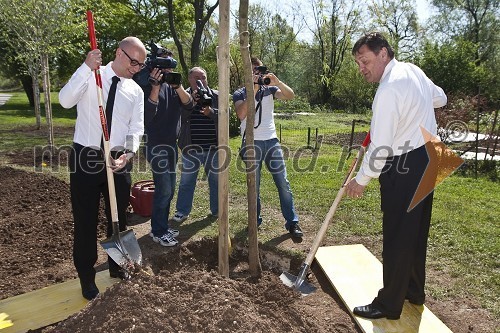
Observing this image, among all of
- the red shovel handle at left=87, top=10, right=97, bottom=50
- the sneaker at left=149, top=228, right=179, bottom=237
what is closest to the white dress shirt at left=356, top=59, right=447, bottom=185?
the red shovel handle at left=87, top=10, right=97, bottom=50

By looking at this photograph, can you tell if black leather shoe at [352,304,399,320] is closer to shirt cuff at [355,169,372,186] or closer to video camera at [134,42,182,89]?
shirt cuff at [355,169,372,186]

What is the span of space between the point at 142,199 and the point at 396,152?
3591mm

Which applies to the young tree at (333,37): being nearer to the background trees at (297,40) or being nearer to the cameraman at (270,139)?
the background trees at (297,40)

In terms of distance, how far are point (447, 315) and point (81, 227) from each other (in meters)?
3.02

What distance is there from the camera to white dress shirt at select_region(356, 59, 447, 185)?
2814 millimetres

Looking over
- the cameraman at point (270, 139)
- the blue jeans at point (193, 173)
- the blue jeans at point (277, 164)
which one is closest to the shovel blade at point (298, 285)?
the cameraman at point (270, 139)

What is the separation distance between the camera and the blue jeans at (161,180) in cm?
468

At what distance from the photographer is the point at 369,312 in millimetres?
3209

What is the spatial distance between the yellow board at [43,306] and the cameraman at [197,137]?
200cm

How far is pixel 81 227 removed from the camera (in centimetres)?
342

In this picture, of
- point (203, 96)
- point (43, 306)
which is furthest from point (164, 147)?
point (43, 306)

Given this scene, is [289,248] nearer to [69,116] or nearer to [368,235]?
[368,235]

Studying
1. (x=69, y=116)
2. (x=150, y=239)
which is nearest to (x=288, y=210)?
(x=150, y=239)

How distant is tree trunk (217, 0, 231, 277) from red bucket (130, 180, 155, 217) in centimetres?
233
